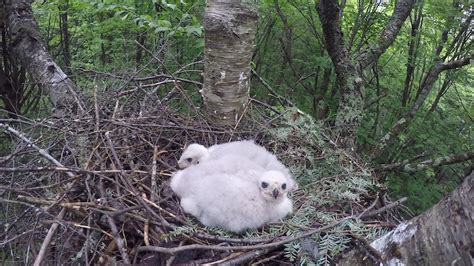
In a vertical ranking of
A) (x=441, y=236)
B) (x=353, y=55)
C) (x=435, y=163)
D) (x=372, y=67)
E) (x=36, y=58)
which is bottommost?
(x=435, y=163)

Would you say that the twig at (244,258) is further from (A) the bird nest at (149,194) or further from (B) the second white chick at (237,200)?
(B) the second white chick at (237,200)


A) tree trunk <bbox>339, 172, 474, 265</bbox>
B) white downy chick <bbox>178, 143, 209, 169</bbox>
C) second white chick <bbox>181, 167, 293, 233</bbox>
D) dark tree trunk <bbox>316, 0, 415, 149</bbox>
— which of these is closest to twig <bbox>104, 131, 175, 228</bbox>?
second white chick <bbox>181, 167, 293, 233</bbox>

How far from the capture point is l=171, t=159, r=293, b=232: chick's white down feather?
2.35 m

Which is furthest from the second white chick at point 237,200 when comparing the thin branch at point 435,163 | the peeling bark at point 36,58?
the thin branch at point 435,163

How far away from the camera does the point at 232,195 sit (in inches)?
95.9

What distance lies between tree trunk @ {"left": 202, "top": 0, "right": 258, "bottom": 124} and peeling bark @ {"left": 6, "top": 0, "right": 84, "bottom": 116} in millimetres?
1112

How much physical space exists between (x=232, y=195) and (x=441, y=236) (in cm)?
129

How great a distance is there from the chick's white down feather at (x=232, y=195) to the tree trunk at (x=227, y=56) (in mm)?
966

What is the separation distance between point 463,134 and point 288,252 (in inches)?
184

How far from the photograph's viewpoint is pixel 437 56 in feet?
19.0

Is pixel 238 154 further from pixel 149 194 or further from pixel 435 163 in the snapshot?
pixel 435 163

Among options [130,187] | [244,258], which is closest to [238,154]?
[130,187]

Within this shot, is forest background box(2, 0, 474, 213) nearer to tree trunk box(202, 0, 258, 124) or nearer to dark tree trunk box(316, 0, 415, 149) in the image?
dark tree trunk box(316, 0, 415, 149)

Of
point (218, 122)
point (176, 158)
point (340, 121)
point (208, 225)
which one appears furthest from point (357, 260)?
point (340, 121)
